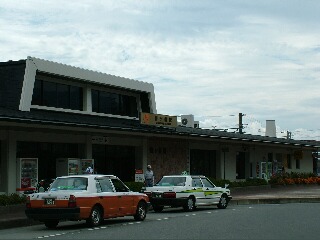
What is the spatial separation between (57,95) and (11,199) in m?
8.96

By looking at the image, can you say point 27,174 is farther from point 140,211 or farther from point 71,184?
point 71,184

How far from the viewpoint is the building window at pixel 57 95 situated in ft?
98.3

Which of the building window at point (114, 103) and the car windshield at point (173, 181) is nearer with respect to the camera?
the car windshield at point (173, 181)

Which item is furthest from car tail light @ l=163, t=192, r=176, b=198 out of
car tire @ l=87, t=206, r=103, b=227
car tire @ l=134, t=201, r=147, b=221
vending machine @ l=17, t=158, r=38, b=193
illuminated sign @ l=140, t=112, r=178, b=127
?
illuminated sign @ l=140, t=112, r=178, b=127

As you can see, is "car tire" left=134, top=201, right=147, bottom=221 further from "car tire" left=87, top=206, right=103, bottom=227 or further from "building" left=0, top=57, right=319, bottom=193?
"building" left=0, top=57, right=319, bottom=193

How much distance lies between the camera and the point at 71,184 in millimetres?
18672

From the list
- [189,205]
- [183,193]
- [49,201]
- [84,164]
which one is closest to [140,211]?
[49,201]

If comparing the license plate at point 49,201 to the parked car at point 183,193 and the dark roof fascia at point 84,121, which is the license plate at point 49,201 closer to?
the dark roof fascia at point 84,121

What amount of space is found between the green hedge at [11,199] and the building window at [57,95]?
6.96m

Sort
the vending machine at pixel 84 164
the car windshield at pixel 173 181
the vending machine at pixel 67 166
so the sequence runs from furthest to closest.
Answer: the vending machine at pixel 84 164
the vending machine at pixel 67 166
the car windshield at pixel 173 181

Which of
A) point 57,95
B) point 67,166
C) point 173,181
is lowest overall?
point 173,181

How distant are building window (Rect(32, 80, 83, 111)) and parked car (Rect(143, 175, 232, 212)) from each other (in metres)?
7.94

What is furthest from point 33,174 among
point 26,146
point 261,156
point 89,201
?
point 261,156

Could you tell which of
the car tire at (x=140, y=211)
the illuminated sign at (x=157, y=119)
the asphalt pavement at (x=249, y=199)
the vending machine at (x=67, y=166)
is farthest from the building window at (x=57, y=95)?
the car tire at (x=140, y=211)
